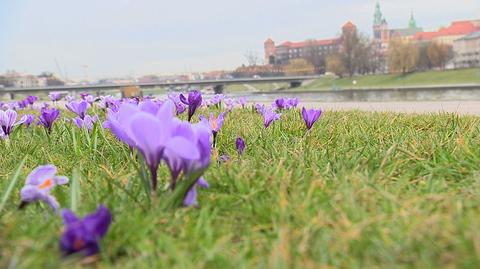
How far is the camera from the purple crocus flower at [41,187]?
1237 millimetres

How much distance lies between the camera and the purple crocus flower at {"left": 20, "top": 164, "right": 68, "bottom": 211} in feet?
4.06

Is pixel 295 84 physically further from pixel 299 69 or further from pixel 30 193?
pixel 30 193

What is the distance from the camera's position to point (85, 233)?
3.18 ft

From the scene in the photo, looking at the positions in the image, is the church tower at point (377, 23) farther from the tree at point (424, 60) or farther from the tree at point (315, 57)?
the tree at point (424, 60)

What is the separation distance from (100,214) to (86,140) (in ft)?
5.90

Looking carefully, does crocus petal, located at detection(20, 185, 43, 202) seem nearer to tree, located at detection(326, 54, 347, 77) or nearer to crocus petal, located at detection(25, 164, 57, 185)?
crocus petal, located at detection(25, 164, 57, 185)

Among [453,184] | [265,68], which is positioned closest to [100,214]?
[453,184]

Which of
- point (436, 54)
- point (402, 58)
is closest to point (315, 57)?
point (436, 54)

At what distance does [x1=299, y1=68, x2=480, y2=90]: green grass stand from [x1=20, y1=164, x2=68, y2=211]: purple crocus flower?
56.5 m

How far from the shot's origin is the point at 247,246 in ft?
3.54

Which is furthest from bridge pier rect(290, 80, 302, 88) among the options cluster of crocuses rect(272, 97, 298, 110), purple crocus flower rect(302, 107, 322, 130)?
purple crocus flower rect(302, 107, 322, 130)

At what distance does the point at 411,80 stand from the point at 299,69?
37846 mm

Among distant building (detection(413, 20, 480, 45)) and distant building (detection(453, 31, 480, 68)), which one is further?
distant building (detection(413, 20, 480, 45))

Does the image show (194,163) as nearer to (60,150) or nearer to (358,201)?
(358,201)
